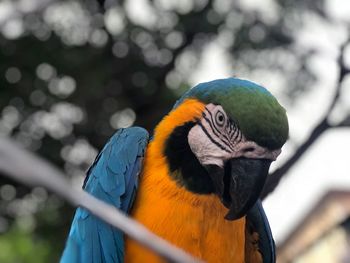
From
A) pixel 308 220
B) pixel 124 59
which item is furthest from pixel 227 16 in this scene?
pixel 308 220

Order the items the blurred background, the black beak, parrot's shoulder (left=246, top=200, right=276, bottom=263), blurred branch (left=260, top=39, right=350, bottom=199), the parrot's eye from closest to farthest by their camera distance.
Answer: the black beak, the parrot's eye, blurred branch (left=260, top=39, right=350, bottom=199), parrot's shoulder (left=246, top=200, right=276, bottom=263), the blurred background

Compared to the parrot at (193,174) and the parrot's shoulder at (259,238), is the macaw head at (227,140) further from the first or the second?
the parrot's shoulder at (259,238)

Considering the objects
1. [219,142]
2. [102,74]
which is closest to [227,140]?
[219,142]

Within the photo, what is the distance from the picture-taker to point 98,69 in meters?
6.18

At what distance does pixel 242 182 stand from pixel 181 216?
0.30 meters

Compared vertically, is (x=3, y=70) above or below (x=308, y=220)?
above

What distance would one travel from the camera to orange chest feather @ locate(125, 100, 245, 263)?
2.08 metres

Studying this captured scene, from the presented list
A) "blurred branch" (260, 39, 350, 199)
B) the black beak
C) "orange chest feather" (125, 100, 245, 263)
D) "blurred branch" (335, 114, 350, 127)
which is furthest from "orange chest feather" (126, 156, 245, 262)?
"blurred branch" (335, 114, 350, 127)

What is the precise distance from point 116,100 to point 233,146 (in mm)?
4466

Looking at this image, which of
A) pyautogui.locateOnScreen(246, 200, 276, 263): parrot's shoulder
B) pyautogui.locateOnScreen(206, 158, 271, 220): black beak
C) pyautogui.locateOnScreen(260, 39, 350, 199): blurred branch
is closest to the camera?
pyautogui.locateOnScreen(206, 158, 271, 220): black beak

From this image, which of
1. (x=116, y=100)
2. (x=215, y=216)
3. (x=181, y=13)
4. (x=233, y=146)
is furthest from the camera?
(x=116, y=100)

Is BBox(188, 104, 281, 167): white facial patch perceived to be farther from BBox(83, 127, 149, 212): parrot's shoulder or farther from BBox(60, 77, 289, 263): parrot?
BBox(83, 127, 149, 212): parrot's shoulder

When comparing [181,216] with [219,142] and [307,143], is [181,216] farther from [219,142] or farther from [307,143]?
[307,143]

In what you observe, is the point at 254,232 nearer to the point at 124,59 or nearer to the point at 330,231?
the point at 330,231
